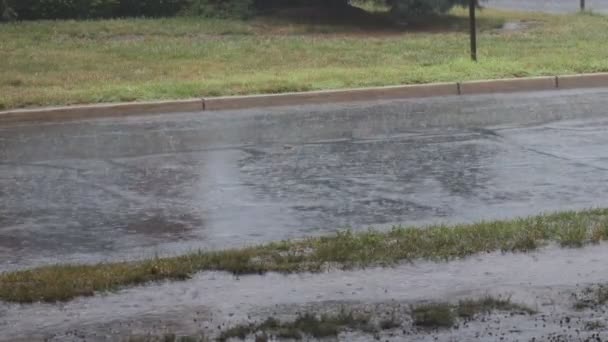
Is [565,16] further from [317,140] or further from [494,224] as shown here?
[494,224]

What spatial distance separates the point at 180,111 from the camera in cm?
1416

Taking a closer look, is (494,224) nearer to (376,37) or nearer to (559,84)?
(559,84)

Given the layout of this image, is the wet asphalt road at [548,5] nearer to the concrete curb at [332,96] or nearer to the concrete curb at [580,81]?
the concrete curb at [580,81]

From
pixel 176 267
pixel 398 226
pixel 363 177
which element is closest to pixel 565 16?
pixel 363 177

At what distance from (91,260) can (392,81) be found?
339 inches

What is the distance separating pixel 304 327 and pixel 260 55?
13.4 meters

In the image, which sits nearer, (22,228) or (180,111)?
(22,228)

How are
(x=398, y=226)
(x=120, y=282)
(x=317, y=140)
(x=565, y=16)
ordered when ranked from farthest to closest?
(x=565, y=16) → (x=317, y=140) → (x=398, y=226) → (x=120, y=282)

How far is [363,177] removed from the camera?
9836 millimetres

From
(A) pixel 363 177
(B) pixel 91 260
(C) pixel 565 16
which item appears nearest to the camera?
(B) pixel 91 260

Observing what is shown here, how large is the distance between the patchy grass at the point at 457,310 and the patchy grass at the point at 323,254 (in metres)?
0.91

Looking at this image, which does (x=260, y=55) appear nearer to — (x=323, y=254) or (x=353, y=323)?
(x=323, y=254)

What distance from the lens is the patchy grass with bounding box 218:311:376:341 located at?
213 inches

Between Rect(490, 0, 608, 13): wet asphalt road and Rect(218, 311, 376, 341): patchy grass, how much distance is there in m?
23.6
